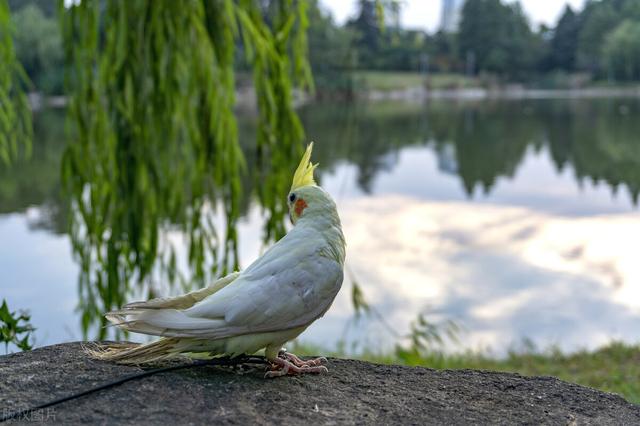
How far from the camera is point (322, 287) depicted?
1.93m

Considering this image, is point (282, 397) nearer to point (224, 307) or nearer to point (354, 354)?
point (224, 307)

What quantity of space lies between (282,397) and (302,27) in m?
2.33

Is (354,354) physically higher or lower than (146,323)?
lower

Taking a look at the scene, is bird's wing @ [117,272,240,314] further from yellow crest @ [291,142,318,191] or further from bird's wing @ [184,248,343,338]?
yellow crest @ [291,142,318,191]

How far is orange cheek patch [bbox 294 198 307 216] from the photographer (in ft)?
6.71

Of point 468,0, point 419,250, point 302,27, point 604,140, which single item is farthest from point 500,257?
point 468,0

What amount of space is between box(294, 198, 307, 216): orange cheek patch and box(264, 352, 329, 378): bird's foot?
413mm

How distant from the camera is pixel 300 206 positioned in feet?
6.75

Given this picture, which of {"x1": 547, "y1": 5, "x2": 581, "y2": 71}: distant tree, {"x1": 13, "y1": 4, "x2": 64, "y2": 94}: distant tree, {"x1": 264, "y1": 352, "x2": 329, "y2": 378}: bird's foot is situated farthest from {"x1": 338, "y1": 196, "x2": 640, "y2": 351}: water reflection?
{"x1": 547, "y1": 5, "x2": 581, "y2": 71}: distant tree

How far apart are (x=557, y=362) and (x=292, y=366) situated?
3964 mm

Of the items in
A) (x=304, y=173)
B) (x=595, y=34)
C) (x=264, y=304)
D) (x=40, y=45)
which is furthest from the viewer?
(x=595, y=34)

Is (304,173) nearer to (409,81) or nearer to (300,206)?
(300,206)

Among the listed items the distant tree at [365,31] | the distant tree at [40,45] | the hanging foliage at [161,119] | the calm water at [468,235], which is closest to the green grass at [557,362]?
the calm water at [468,235]

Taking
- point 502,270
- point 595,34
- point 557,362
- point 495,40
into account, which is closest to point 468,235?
point 502,270
